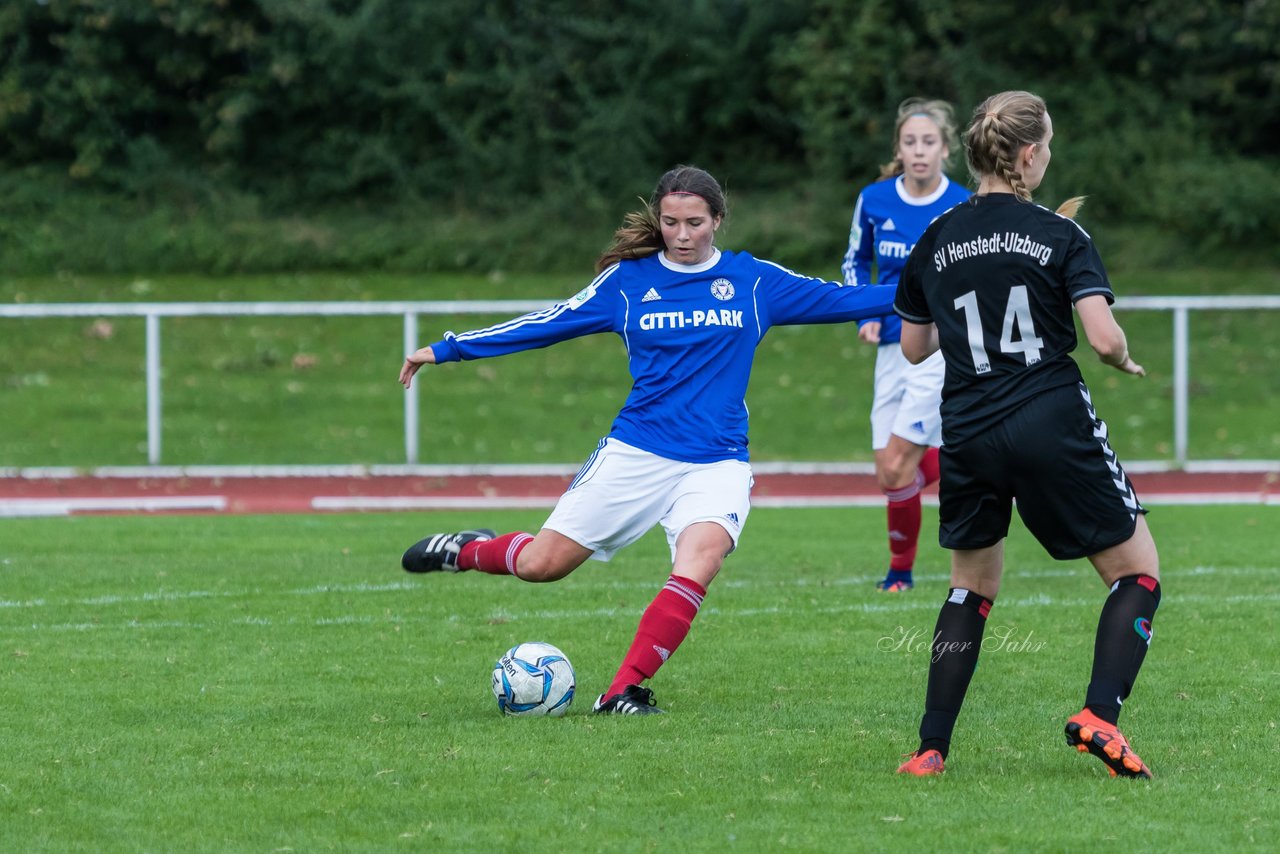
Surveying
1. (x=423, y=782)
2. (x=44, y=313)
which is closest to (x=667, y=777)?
(x=423, y=782)

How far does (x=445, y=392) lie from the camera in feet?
58.6

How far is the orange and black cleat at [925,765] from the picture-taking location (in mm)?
4738

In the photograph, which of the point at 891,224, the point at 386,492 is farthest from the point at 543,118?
the point at 891,224

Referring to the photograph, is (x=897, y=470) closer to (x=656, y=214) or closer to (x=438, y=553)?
(x=438, y=553)

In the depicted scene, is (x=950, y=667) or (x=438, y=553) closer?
A: (x=950, y=667)

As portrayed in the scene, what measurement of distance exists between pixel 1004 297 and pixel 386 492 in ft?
32.5

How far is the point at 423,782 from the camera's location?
4.73m

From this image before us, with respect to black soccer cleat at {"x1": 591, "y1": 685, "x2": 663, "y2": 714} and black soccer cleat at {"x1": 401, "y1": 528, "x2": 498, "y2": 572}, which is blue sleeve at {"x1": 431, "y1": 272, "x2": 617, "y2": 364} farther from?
black soccer cleat at {"x1": 591, "y1": 685, "x2": 663, "y2": 714}

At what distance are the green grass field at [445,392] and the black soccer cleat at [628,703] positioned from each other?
9.90 m

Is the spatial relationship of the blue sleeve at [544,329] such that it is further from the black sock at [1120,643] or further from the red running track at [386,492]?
the red running track at [386,492]

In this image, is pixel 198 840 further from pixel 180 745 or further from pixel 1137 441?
pixel 1137 441

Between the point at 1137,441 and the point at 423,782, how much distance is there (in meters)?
12.7

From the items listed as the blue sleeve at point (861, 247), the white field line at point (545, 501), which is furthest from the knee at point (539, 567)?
the white field line at point (545, 501)

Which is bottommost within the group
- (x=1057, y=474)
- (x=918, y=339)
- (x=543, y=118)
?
(x=1057, y=474)
